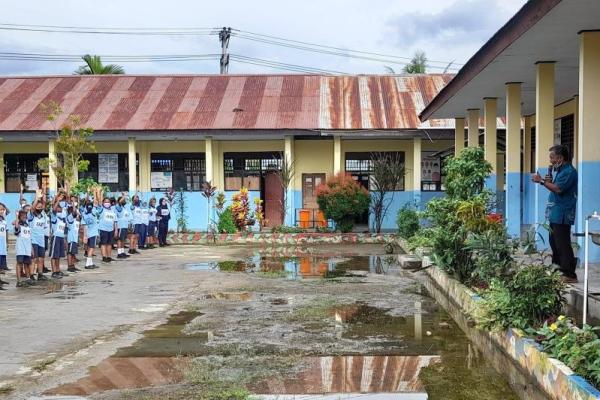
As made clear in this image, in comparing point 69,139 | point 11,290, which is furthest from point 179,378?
A: point 69,139

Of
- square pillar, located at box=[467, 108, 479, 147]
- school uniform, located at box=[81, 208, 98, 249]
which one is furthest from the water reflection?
square pillar, located at box=[467, 108, 479, 147]

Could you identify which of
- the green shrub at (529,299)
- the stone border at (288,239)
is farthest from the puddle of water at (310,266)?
the green shrub at (529,299)

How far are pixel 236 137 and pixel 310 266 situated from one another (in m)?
10.8

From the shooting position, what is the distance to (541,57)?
11891 mm

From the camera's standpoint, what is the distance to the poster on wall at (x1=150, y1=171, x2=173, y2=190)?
2672 cm

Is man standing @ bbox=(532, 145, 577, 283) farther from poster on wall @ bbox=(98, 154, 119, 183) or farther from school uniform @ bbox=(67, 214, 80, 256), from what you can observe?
poster on wall @ bbox=(98, 154, 119, 183)

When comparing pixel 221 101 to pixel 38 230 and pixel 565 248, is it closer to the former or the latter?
pixel 38 230

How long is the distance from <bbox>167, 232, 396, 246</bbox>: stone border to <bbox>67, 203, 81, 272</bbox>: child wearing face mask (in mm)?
7761

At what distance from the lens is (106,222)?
52.6ft

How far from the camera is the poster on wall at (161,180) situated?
2672 centimetres

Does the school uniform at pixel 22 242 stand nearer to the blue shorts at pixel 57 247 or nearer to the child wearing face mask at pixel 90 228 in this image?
the blue shorts at pixel 57 247

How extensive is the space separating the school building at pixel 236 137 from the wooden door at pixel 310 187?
1.7 inches

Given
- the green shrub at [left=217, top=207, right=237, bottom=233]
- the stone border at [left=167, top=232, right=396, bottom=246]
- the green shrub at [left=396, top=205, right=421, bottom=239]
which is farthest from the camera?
the green shrub at [left=217, top=207, right=237, bottom=233]

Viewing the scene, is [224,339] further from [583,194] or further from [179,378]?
[583,194]
